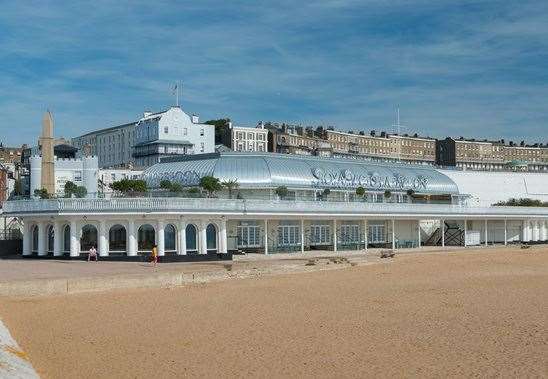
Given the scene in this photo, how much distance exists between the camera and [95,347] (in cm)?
1919

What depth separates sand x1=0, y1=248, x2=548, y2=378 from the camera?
53.9 ft

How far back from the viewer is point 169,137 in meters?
97.6

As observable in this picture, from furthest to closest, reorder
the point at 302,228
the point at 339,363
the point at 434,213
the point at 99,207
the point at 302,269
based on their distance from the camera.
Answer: the point at 434,213, the point at 302,228, the point at 99,207, the point at 302,269, the point at 339,363

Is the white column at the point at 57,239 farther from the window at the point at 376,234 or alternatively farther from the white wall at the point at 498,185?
the white wall at the point at 498,185

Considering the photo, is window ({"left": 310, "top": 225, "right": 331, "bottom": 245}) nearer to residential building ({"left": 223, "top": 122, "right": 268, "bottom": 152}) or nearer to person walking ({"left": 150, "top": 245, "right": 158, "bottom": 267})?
person walking ({"left": 150, "top": 245, "right": 158, "bottom": 267})

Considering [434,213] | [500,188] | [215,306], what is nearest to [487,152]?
[500,188]

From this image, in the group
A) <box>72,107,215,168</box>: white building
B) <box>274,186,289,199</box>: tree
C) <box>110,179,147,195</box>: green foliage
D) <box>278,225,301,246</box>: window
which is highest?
<box>72,107,215,168</box>: white building

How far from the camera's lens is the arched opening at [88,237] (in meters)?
47.4

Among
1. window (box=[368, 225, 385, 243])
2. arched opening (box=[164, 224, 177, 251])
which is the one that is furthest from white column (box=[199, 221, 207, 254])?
window (box=[368, 225, 385, 243])

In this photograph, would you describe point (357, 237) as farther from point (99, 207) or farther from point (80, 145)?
point (80, 145)

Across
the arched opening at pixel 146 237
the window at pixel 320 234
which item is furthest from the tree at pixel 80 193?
the window at pixel 320 234

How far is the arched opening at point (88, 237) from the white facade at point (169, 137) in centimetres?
4783

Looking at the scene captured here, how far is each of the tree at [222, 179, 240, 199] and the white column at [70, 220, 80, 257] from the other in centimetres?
1307

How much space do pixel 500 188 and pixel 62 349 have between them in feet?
249
